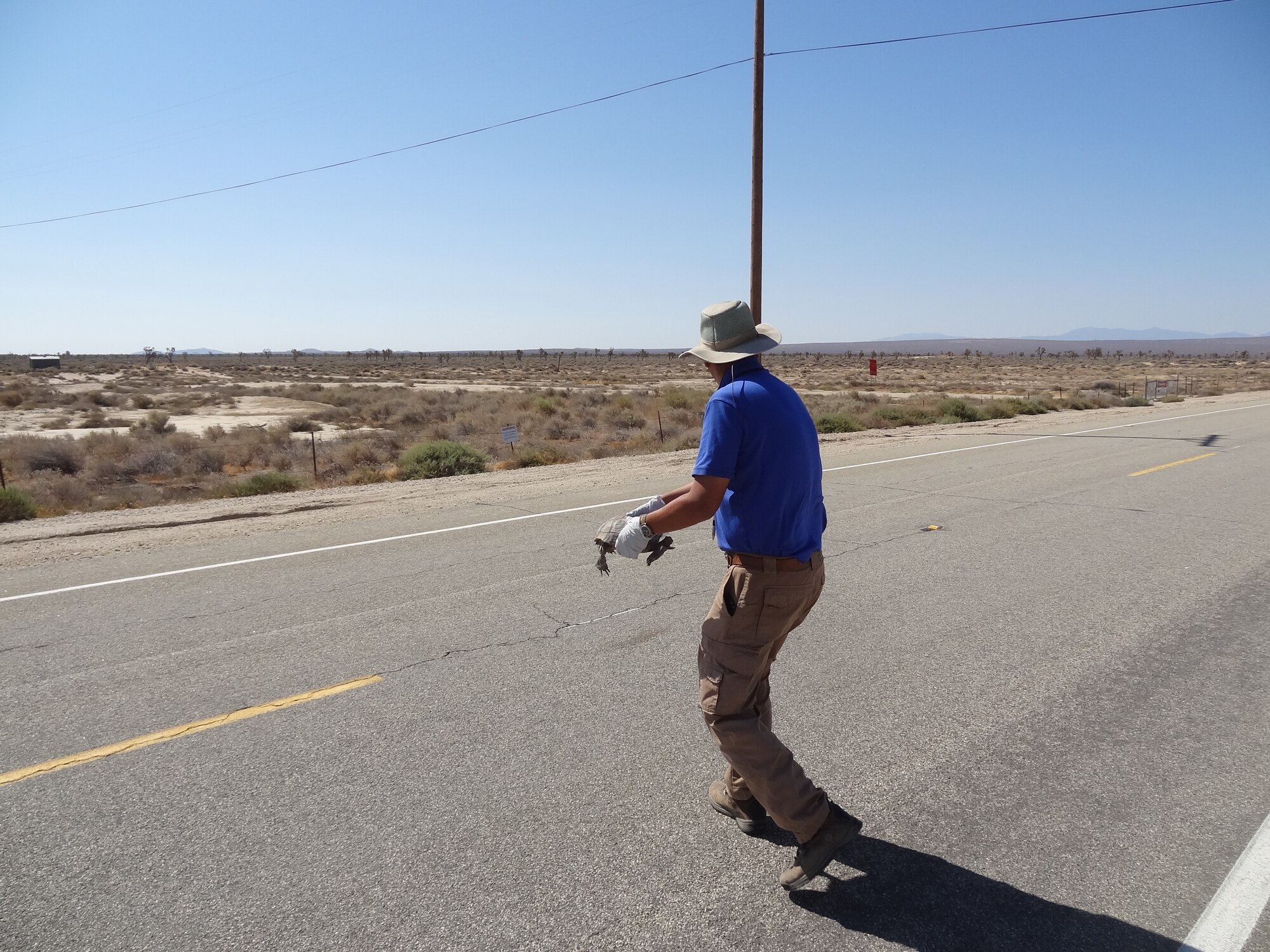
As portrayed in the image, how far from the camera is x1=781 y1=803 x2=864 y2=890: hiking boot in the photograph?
3.04 metres

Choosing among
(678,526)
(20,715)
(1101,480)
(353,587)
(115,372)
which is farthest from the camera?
(115,372)

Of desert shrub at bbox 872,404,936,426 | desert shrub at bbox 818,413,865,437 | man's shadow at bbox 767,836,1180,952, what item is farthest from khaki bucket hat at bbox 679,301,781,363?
desert shrub at bbox 872,404,936,426

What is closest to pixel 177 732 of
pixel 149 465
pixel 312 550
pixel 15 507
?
pixel 312 550

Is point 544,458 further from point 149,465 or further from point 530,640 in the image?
point 530,640

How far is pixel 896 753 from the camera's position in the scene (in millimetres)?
4090

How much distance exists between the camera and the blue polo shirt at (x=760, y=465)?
10.1ft

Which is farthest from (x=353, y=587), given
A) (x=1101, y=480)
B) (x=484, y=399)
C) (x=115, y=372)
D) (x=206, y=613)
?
(x=115, y=372)

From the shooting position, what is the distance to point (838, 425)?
22.7m

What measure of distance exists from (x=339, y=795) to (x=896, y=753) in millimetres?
2502

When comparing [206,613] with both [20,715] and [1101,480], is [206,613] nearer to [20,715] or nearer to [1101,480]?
[20,715]

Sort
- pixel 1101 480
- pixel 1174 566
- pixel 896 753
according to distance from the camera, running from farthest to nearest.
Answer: pixel 1101 480
pixel 1174 566
pixel 896 753

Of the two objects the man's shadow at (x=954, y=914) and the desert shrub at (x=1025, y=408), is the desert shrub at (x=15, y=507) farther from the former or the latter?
the desert shrub at (x=1025, y=408)

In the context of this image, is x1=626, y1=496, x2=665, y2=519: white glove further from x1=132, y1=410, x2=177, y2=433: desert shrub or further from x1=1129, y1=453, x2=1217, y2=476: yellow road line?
x1=132, y1=410, x2=177, y2=433: desert shrub

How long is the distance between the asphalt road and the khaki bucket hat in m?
1.86
